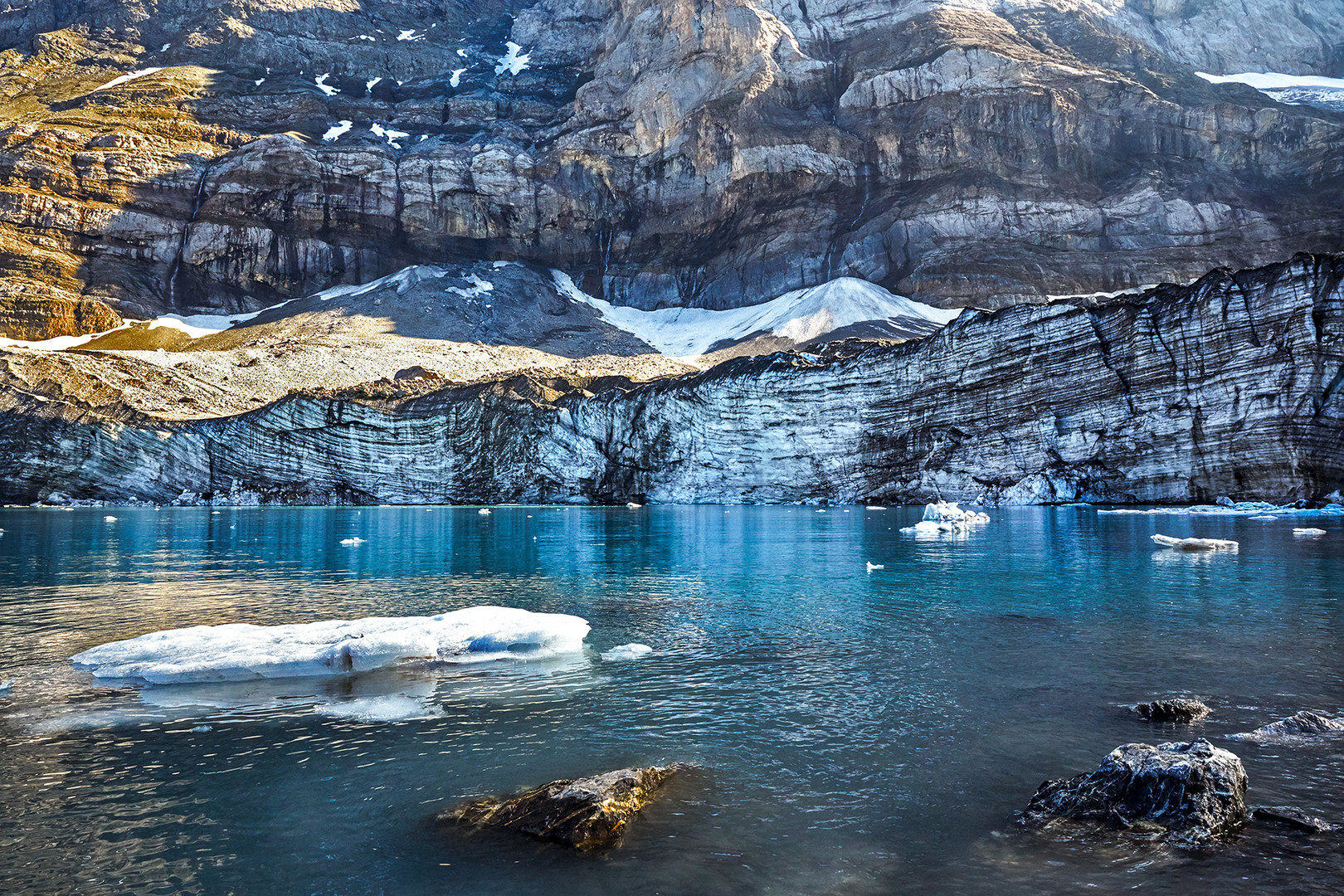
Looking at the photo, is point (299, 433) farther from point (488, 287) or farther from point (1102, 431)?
point (488, 287)

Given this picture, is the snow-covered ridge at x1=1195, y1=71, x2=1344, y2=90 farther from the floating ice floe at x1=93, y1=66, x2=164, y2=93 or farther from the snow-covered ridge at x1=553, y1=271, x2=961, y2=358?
the floating ice floe at x1=93, y1=66, x2=164, y2=93

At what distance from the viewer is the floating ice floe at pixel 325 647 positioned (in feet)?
36.5

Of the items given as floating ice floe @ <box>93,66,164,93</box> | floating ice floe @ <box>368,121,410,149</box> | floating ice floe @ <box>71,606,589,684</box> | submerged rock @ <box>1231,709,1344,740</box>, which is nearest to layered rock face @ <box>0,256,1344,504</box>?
submerged rock @ <box>1231,709,1344,740</box>

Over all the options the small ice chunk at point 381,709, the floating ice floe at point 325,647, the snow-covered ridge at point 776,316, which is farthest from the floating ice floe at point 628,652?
the snow-covered ridge at point 776,316

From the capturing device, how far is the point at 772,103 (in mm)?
143875

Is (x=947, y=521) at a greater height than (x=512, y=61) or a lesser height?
lesser

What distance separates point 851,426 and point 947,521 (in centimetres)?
2569

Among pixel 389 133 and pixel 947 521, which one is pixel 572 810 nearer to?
pixel 947 521

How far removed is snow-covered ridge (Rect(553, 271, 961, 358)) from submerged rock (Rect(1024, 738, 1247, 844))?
115 meters

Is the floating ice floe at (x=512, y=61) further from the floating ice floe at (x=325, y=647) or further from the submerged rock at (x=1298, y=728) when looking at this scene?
the submerged rock at (x=1298, y=728)

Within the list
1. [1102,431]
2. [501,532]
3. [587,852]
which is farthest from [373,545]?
[1102,431]

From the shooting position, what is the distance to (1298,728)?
823 cm

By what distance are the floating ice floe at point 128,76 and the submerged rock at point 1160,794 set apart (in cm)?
18739

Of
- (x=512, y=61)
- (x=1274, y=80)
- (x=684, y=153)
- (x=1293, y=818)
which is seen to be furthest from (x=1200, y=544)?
(x=512, y=61)
